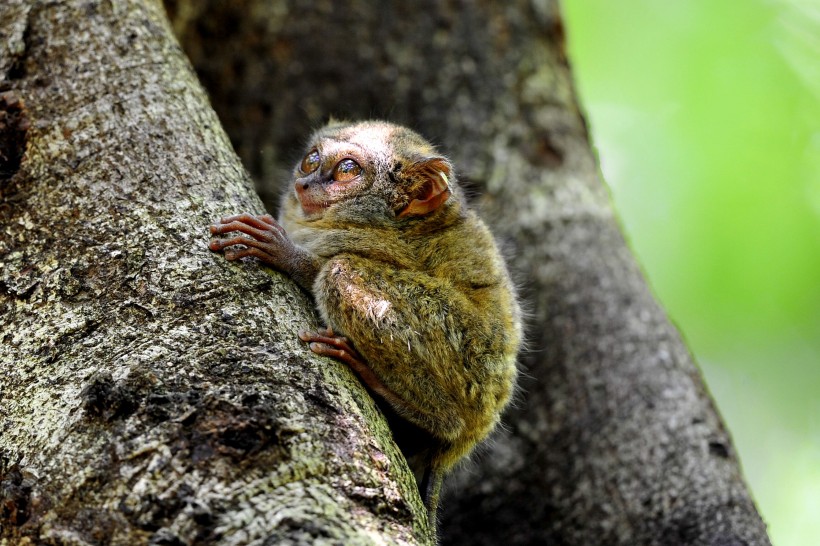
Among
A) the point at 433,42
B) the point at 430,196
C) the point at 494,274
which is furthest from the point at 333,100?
the point at 494,274

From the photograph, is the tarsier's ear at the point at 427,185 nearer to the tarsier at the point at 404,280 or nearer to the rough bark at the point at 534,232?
the tarsier at the point at 404,280

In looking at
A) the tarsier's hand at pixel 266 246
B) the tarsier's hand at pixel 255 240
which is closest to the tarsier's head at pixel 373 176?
the tarsier's hand at pixel 266 246

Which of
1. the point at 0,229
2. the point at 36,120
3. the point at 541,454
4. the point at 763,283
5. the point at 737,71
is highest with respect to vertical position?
the point at 36,120

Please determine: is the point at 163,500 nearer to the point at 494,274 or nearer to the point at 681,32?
the point at 494,274

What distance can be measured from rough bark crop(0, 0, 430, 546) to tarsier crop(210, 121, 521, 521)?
18cm

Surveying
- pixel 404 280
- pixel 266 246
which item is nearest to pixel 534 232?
pixel 404 280

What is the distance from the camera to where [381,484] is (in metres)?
2.32

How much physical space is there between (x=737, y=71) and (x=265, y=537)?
286 inches

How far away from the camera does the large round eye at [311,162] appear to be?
420cm

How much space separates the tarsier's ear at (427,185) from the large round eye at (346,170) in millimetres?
227

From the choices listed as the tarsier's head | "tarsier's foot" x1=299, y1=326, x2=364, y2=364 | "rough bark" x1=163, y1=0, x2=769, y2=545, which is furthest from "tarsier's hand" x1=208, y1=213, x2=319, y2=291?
"rough bark" x1=163, y1=0, x2=769, y2=545

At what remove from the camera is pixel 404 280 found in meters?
3.41

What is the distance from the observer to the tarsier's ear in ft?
12.7

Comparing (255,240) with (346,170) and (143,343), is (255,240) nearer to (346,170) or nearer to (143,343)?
(143,343)
